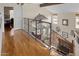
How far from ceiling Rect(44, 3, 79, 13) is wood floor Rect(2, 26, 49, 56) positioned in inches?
12.0

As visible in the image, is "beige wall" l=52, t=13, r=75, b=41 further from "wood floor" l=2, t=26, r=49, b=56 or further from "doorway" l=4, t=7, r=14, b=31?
"doorway" l=4, t=7, r=14, b=31

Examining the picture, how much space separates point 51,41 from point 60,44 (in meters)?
0.08

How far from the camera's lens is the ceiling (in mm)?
1291

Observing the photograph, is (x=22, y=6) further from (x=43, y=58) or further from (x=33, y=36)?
(x=43, y=58)

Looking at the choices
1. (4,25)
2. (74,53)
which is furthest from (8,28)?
(74,53)

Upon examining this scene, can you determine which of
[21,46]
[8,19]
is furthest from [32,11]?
[21,46]

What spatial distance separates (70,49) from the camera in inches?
51.9


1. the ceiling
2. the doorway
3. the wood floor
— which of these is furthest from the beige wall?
the doorway

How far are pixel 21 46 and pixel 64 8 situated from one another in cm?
49

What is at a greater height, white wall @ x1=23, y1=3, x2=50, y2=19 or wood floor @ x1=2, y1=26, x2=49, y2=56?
white wall @ x1=23, y1=3, x2=50, y2=19

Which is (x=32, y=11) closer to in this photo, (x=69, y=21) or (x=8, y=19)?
(x=8, y=19)

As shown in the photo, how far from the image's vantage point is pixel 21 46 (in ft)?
4.35

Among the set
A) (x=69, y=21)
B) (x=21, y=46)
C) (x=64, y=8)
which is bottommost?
(x=21, y=46)

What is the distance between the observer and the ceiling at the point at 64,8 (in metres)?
1.29
